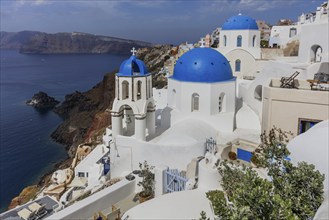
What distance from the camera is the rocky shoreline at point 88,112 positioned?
121 feet

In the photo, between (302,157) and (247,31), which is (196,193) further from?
(247,31)

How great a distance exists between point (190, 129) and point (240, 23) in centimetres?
1665

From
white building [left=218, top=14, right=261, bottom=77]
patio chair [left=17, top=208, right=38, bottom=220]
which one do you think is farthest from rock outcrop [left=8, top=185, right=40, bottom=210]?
white building [left=218, top=14, right=261, bottom=77]

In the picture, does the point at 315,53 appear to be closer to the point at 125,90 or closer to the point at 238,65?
the point at 238,65

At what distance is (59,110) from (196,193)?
56.8 m

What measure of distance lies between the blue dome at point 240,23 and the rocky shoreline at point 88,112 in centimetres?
980

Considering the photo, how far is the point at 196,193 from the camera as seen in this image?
409 inches

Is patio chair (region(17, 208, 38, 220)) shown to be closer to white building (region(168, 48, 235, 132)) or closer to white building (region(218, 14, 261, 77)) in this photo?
white building (region(168, 48, 235, 132))

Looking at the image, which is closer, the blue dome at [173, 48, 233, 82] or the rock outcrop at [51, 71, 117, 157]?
the blue dome at [173, 48, 233, 82]

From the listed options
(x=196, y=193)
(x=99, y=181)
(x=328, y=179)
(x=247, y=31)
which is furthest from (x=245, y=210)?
(x=247, y=31)

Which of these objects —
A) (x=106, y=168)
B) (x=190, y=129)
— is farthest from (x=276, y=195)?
(x=106, y=168)

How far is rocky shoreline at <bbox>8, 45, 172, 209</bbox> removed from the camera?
121 ft

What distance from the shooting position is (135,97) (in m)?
15.2

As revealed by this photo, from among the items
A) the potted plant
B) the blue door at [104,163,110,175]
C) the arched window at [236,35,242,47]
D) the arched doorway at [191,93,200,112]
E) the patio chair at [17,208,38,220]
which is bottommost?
the patio chair at [17,208,38,220]
